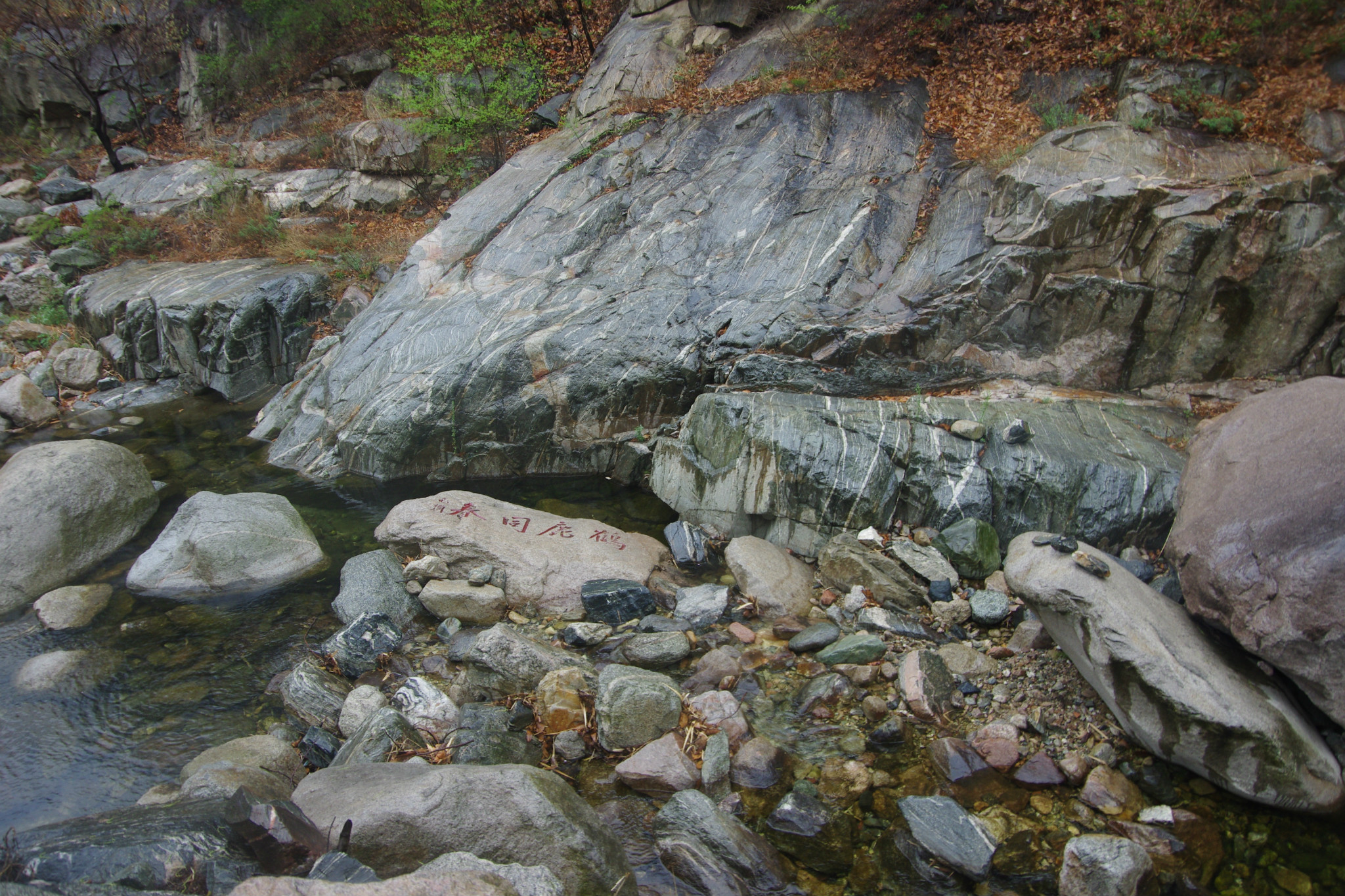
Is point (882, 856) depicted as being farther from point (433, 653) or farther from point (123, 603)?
point (123, 603)

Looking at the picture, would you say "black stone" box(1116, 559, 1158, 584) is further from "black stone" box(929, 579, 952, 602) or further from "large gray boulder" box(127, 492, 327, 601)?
"large gray boulder" box(127, 492, 327, 601)

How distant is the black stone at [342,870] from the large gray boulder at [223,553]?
179 inches

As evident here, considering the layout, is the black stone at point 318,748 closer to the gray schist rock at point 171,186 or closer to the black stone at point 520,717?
the black stone at point 520,717

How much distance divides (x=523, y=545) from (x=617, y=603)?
124cm

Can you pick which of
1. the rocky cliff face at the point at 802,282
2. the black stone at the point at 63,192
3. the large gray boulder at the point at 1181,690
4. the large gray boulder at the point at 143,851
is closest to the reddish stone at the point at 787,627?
the large gray boulder at the point at 1181,690

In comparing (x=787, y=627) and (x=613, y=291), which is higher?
(x=613, y=291)

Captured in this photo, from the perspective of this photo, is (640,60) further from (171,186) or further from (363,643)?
(363,643)

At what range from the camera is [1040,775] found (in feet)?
13.4

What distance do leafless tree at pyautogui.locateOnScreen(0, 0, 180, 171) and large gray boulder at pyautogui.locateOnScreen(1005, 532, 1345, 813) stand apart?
2181 cm

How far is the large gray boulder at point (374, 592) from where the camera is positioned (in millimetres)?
6266

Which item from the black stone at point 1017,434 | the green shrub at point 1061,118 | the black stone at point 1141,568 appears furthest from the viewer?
the green shrub at point 1061,118

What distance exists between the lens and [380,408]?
9.16m

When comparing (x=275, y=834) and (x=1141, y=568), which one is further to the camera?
(x=1141, y=568)

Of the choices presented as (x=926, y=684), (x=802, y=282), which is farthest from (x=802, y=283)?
(x=926, y=684)
